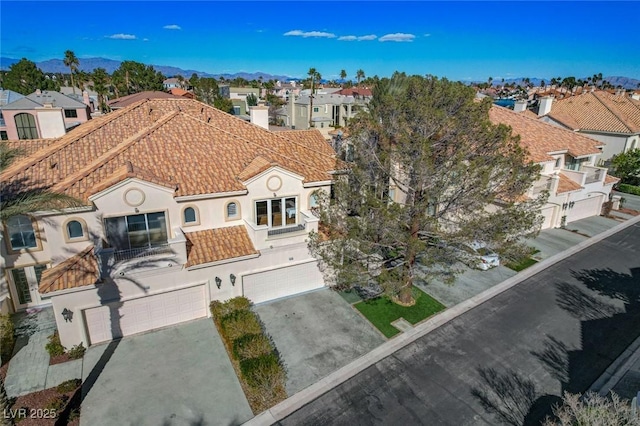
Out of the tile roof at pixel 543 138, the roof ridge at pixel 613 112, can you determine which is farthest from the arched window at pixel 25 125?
the roof ridge at pixel 613 112

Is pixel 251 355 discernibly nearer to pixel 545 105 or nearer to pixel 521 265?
pixel 521 265

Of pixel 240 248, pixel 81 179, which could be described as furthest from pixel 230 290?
pixel 81 179

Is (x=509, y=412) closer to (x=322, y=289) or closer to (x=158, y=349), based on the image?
(x=322, y=289)

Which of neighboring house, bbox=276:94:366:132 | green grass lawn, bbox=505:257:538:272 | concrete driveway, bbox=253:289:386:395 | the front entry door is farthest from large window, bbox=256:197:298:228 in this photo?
neighboring house, bbox=276:94:366:132

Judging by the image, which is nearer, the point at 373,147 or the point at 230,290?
the point at 373,147

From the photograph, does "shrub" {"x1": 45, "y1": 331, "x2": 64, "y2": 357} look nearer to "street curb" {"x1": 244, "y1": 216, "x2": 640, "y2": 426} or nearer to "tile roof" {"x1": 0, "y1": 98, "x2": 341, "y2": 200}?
"tile roof" {"x1": 0, "y1": 98, "x2": 341, "y2": 200}

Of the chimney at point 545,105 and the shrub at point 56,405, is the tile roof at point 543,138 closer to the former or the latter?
the chimney at point 545,105

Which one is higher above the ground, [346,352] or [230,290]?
[230,290]
